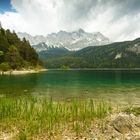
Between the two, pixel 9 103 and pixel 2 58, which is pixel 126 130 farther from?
pixel 2 58

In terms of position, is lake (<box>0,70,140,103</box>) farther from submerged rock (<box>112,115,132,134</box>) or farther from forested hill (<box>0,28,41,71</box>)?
forested hill (<box>0,28,41,71</box>)

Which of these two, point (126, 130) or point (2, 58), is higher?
point (2, 58)

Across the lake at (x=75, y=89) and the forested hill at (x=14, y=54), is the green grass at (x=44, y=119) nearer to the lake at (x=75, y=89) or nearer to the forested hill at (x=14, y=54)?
the lake at (x=75, y=89)

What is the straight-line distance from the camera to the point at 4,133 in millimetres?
15961

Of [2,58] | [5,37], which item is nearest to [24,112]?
[2,58]

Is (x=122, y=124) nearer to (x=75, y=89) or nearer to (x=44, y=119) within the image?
(x=44, y=119)

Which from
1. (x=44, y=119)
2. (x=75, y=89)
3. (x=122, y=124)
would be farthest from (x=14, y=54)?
(x=122, y=124)

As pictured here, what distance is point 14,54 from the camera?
154 metres

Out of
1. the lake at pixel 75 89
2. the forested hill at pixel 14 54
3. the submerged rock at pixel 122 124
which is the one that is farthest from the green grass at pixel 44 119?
the forested hill at pixel 14 54

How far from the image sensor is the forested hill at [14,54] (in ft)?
497

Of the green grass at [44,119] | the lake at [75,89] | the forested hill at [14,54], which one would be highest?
the forested hill at [14,54]

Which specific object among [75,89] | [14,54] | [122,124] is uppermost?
[14,54]

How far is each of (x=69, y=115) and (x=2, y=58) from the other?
139 meters

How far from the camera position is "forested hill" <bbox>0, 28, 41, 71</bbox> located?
15150 centimetres
